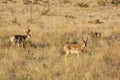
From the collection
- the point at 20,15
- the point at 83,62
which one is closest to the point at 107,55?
the point at 83,62

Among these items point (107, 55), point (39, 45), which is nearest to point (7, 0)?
point (39, 45)

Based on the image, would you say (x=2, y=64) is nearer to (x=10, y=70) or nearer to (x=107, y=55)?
(x=10, y=70)

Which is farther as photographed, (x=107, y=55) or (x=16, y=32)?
(x=16, y=32)

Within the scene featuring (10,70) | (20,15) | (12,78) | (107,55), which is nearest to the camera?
(12,78)

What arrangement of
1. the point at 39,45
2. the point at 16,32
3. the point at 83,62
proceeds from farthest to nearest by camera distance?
the point at 16,32, the point at 39,45, the point at 83,62

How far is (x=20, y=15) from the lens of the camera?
3072cm

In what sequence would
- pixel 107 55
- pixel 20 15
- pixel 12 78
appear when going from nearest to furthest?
pixel 12 78 → pixel 107 55 → pixel 20 15

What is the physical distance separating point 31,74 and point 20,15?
20.1 m

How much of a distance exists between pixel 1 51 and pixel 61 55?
245cm

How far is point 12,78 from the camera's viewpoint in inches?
423

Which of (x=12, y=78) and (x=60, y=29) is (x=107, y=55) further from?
(x=60, y=29)

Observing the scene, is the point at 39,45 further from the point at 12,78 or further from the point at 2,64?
the point at 12,78

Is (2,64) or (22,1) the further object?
(22,1)

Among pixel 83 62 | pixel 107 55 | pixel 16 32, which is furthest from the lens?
pixel 16 32
